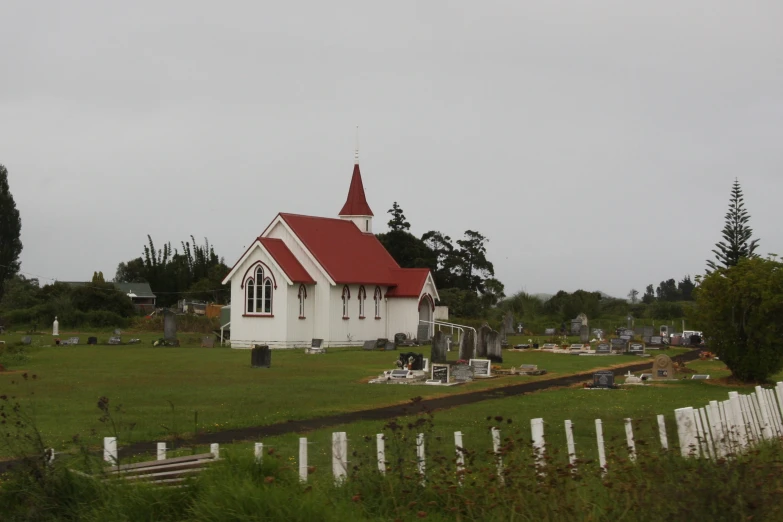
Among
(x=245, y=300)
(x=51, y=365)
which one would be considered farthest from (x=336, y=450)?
(x=245, y=300)

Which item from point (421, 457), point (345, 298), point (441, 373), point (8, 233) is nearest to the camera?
point (421, 457)

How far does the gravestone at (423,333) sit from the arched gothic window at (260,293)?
356 inches

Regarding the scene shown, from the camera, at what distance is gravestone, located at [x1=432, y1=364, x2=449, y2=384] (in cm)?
2881

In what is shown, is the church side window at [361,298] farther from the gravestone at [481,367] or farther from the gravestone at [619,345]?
the gravestone at [481,367]

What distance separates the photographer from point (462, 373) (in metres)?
29.4

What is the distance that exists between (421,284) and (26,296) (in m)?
42.4

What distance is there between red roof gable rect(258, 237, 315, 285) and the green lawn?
447 cm

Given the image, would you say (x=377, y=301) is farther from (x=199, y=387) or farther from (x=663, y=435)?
(x=663, y=435)

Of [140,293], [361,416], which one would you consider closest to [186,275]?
[140,293]

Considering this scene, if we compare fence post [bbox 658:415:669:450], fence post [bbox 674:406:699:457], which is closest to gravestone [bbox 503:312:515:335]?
fence post [bbox 674:406:699:457]

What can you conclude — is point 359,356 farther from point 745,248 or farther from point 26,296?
point 26,296

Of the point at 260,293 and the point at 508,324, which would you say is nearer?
the point at 260,293

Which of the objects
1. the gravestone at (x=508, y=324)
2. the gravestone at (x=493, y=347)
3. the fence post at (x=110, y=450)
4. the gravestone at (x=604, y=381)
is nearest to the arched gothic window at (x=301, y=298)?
the gravestone at (x=493, y=347)

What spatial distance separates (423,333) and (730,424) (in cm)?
3857
